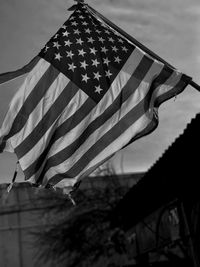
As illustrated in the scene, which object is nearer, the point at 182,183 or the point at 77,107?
the point at 77,107

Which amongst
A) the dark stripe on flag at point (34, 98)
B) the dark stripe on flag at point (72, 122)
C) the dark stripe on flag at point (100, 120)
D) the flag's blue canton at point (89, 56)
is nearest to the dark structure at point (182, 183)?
the dark stripe on flag at point (100, 120)

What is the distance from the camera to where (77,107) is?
4543mm

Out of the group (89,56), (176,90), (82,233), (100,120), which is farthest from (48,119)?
(82,233)

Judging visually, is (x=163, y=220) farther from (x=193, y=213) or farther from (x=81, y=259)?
(x=81, y=259)

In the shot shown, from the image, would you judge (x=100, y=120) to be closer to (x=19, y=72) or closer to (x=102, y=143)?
(x=102, y=143)

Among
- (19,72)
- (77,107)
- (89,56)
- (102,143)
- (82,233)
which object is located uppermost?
(82,233)

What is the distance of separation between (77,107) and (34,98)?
0.45 m

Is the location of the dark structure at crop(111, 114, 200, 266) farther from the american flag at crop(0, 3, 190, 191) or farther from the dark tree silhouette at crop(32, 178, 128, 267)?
the dark tree silhouette at crop(32, 178, 128, 267)

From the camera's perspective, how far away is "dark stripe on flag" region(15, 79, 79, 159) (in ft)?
14.7

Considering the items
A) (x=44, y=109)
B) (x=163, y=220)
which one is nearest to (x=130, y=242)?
(x=163, y=220)

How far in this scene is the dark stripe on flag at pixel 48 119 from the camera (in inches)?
176

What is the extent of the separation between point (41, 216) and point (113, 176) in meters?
4.02

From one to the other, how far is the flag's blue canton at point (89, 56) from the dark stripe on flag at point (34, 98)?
4.2 inches

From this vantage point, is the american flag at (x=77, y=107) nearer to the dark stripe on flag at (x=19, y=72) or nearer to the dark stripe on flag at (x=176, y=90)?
the dark stripe on flag at (x=19, y=72)
